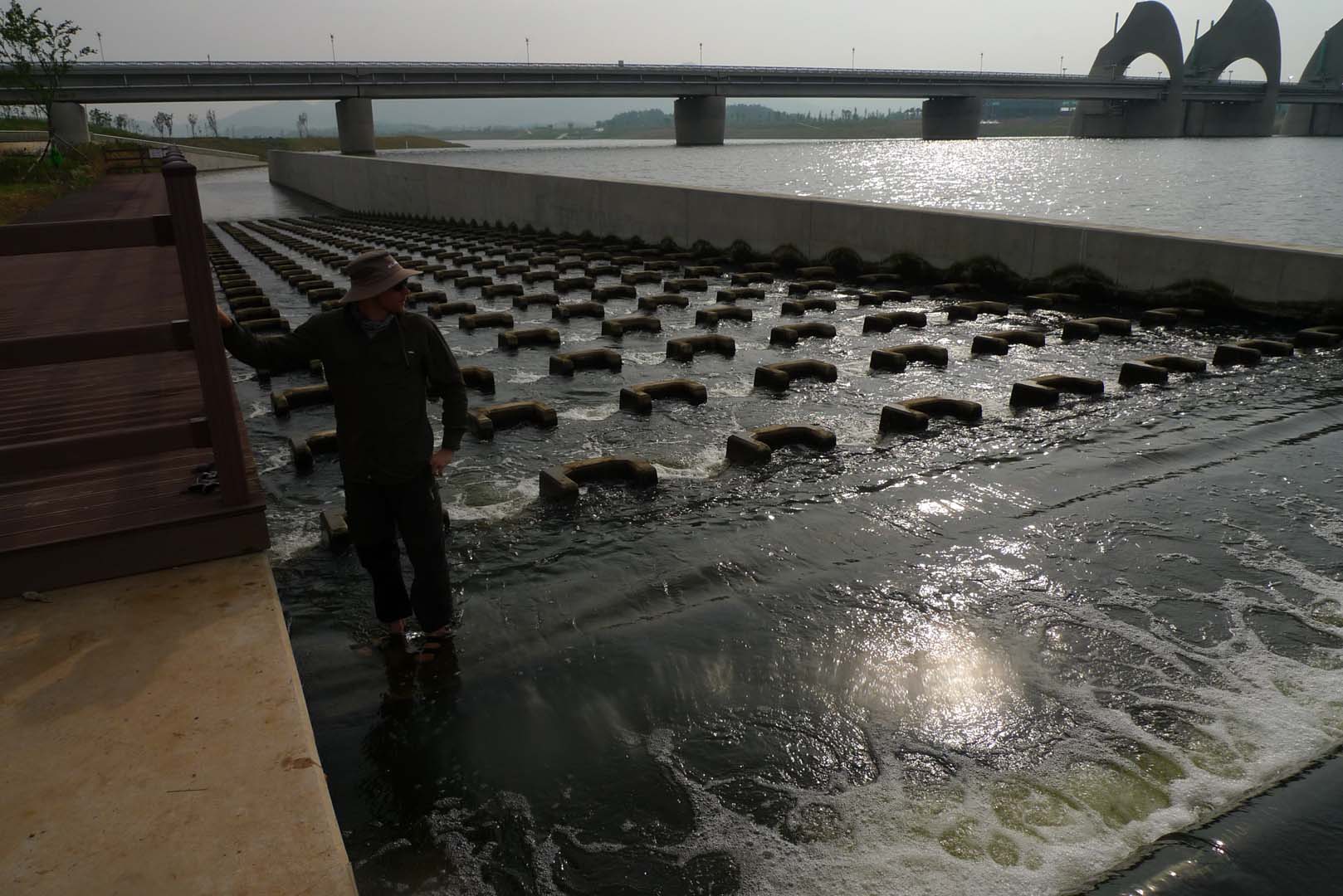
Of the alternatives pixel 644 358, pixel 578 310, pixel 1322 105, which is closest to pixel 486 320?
pixel 578 310

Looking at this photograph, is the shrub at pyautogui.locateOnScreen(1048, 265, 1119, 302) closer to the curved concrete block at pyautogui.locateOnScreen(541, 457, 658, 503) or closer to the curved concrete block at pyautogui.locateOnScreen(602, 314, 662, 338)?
the curved concrete block at pyautogui.locateOnScreen(602, 314, 662, 338)

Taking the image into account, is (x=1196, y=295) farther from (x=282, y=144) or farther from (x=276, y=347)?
(x=282, y=144)

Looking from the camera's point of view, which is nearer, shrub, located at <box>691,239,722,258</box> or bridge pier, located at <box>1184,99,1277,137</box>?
shrub, located at <box>691,239,722,258</box>

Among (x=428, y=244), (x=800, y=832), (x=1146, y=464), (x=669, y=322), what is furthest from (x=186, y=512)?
(x=428, y=244)

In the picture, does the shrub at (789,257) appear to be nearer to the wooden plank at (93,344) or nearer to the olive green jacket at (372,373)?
the olive green jacket at (372,373)

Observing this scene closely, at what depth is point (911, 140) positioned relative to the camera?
118500 mm

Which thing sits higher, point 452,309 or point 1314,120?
point 1314,120

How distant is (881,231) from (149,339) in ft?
46.7

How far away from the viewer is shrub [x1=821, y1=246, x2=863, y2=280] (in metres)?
16.8

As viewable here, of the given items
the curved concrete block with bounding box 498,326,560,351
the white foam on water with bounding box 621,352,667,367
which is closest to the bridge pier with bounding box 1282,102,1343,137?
the white foam on water with bounding box 621,352,667,367

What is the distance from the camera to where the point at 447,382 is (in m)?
3.98

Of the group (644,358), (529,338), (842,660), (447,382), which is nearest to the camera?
(447,382)

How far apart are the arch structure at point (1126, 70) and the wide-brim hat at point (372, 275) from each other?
114385 millimetres

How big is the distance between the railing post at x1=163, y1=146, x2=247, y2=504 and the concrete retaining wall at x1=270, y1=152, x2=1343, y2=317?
39.6ft
